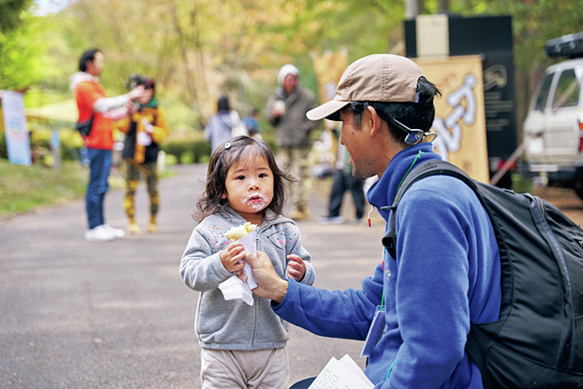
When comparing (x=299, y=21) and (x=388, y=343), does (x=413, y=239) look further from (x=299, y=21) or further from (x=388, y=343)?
(x=299, y=21)

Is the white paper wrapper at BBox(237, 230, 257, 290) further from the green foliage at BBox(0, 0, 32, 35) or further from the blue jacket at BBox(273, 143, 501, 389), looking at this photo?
the green foliage at BBox(0, 0, 32, 35)

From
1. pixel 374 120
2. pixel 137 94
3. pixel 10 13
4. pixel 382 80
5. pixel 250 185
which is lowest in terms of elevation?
pixel 250 185

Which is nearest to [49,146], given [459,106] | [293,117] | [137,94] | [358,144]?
[293,117]

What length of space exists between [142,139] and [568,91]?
727 centimetres

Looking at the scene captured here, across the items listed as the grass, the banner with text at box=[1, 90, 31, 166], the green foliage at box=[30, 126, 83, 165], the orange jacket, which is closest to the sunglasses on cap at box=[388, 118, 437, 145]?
the orange jacket

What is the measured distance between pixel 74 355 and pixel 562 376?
3224 millimetres

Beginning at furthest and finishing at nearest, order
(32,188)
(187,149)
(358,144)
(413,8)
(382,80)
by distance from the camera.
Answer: (187,149)
(32,188)
(413,8)
(358,144)
(382,80)

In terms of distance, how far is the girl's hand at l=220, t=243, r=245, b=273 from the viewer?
2039 millimetres

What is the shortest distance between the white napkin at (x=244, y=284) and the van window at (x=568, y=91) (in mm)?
9862

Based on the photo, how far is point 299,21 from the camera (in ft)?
54.9

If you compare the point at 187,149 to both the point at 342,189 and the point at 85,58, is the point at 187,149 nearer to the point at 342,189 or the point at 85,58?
the point at 342,189

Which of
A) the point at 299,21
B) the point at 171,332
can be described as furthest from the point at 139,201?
the point at 171,332

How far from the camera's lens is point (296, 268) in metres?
2.33

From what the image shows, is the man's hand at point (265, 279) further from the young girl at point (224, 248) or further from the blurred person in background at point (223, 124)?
the blurred person in background at point (223, 124)
